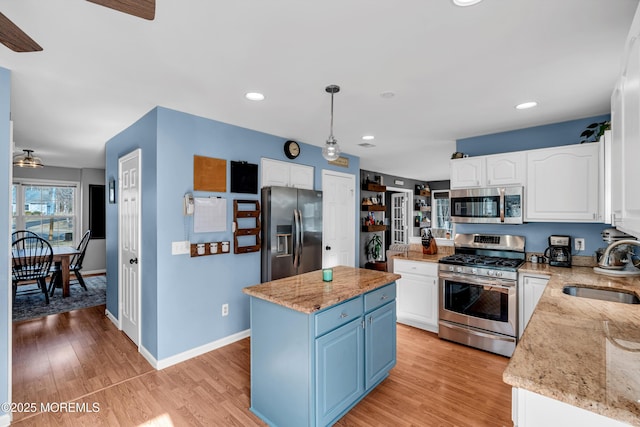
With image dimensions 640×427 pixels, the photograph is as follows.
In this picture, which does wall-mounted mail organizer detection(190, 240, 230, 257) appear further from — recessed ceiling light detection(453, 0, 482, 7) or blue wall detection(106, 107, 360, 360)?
recessed ceiling light detection(453, 0, 482, 7)

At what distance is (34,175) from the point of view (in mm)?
6352

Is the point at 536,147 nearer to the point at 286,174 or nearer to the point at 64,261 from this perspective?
the point at 286,174

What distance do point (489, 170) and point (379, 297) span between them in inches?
81.3

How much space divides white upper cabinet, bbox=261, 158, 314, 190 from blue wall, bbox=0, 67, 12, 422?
2198 millimetres

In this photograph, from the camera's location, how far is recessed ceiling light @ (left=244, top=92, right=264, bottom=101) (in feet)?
8.42

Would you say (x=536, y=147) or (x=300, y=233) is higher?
(x=536, y=147)

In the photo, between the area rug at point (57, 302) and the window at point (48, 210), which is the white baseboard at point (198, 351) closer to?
the area rug at point (57, 302)

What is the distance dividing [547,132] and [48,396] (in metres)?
5.26

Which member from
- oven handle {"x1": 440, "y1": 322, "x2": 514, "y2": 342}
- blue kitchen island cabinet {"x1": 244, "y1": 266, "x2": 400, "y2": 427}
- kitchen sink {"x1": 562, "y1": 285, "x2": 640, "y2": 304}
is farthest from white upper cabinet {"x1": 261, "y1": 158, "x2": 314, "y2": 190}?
kitchen sink {"x1": 562, "y1": 285, "x2": 640, "y2": 304}

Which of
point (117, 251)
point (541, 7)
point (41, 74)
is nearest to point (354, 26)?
point (541, 7)

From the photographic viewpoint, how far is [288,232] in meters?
3.79

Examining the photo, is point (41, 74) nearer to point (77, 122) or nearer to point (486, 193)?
point (77, 122)

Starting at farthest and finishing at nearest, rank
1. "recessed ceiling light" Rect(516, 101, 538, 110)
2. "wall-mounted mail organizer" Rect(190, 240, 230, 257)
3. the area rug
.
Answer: the area rug → "wall-mounted mail organizer" Rect(190, 240, 230, 257) → "recessed ceiling light" Rect(516, 101, 538, 110)

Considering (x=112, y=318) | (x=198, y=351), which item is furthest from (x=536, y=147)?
(x=112, y=318)
